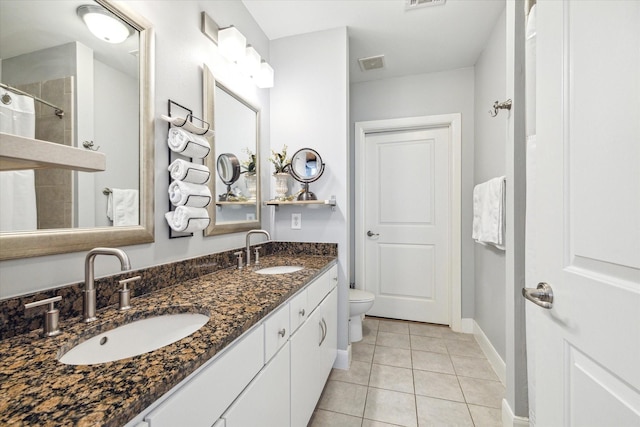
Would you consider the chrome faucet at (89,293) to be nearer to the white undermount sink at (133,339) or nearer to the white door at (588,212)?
the white undermount sink at (133,339)

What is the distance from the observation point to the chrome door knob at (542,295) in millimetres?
756

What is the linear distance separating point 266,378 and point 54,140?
1005 mm

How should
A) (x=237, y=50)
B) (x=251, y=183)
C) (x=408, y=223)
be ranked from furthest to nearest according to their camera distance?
1. (x=408, y=223)
2. (x=251, y=183)
3. (x=237, y=50)

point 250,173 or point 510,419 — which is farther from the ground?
point 250,173

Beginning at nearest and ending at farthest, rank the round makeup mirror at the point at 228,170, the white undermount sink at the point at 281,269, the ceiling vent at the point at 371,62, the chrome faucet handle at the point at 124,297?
1. the chrome faucet handle at the point at 124,297
2. the round makeup mirror at the point at 228,170
3. the white undermount sink at the point at 281,269
4. the ceiling vent at the point at 371,62

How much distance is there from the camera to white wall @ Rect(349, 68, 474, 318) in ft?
8.68

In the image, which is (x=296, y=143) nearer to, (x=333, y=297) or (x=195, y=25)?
(x=195, y=25)

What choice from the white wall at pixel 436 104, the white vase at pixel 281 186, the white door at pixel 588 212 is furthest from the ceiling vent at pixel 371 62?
the white door at pixel 588 212

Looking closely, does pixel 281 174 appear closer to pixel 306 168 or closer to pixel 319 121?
pixel 306 168

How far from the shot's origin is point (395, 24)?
6.82ft

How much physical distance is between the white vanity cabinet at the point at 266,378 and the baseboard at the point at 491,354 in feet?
4.01

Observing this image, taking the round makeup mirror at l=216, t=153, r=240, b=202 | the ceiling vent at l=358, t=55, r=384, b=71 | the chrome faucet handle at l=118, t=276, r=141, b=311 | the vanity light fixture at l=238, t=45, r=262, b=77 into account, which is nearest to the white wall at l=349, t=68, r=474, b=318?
the ceiling vent at l=358, t=55, r=384, b=71

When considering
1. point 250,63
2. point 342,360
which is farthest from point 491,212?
Result: point 250,63

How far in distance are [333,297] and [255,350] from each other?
41.7 inches
